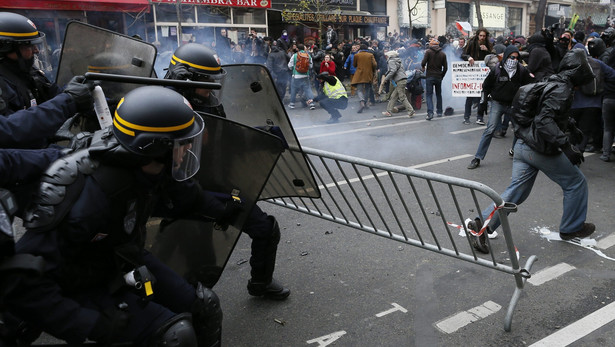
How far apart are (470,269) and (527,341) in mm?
1011

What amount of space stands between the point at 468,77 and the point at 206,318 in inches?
370

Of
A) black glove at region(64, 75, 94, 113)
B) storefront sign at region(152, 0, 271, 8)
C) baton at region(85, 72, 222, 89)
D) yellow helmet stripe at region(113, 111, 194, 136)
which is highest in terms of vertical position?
storefront sign at region(152, 0, 271, 8)

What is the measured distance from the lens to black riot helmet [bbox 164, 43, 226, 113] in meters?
3.24

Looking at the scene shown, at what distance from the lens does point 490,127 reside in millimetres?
7246

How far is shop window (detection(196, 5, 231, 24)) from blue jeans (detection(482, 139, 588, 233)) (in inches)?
733

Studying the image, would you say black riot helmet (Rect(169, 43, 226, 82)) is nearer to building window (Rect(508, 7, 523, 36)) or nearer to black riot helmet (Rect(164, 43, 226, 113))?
black riot helmet (Rect(164, 43, 226, 113))

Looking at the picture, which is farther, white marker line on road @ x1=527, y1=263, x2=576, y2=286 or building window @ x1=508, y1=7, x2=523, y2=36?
building window @ x1=508, y1=7, x2=523, y2=36

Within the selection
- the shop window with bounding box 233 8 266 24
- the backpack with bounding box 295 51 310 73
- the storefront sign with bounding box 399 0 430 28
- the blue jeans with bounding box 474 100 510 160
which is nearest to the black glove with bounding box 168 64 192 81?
the blue jeans with bounding box 474 100 510 160

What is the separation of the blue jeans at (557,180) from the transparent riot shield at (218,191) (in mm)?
2328

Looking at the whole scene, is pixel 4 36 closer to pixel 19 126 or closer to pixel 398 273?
pixel 19 126

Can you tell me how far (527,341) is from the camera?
3.09 metres

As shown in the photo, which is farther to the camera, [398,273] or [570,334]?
[398,273]

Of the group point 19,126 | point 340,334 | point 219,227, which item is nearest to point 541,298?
point 340,334

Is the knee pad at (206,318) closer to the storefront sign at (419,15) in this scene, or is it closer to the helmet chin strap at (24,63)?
the helmet chin strap at (24,63)
